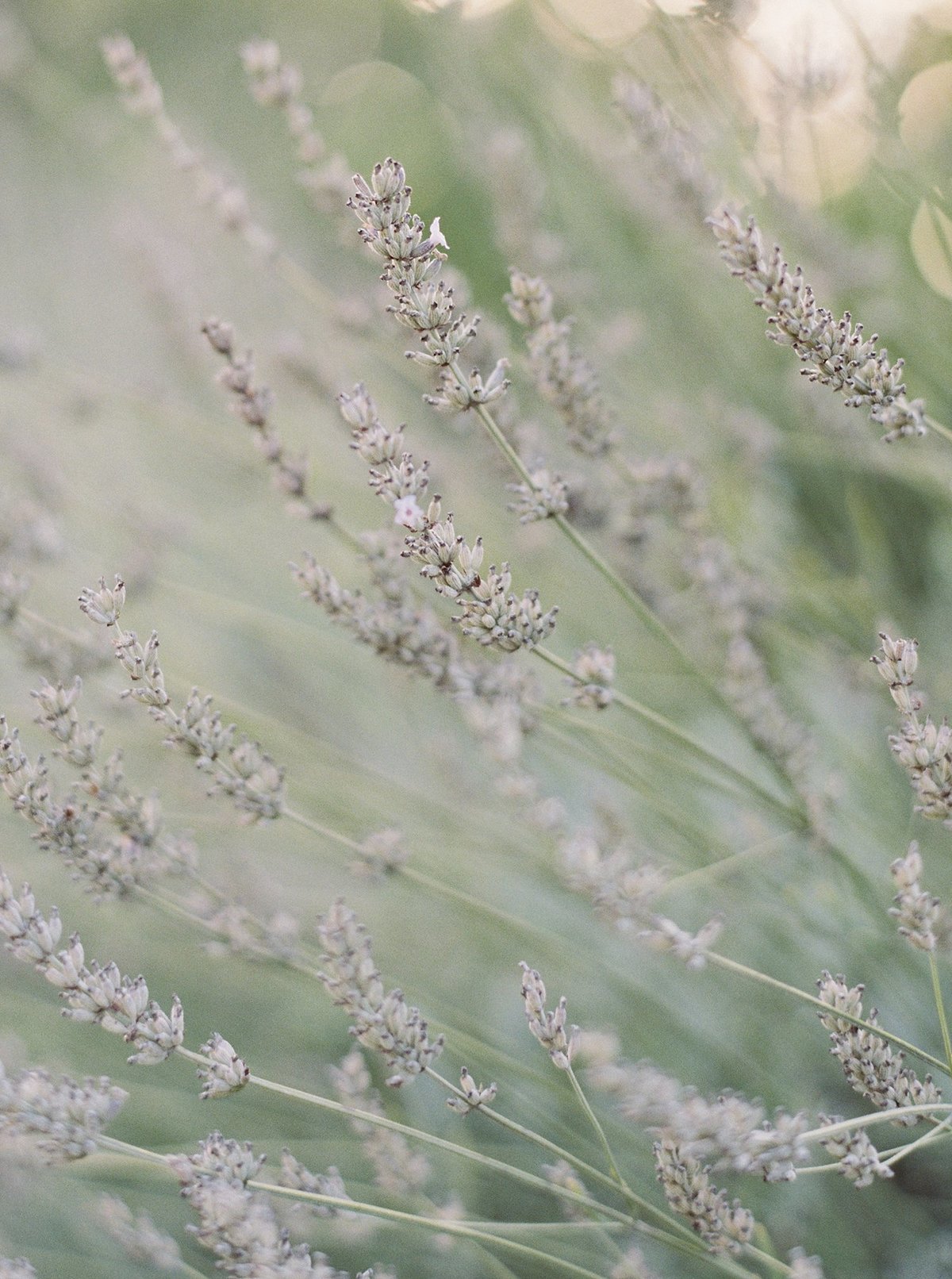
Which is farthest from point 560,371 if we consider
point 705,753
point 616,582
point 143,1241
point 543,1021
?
point 143,1241

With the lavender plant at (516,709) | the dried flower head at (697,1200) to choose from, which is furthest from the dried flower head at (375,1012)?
the dried flower head at (697,1200)

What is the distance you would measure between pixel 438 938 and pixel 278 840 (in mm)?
198

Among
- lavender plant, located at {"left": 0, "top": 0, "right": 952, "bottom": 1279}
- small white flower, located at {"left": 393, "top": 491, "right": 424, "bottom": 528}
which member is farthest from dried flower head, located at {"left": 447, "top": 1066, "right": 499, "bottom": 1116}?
small white flower, located at {"left": 393, "top": 491, "right": 424, "bottom": 528}

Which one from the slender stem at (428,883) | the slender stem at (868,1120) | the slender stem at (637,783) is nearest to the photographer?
the slender stem at (868,1120)

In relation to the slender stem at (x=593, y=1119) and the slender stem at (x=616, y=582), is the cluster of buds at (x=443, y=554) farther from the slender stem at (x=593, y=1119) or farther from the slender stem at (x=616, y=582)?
the slender stem at (x=593, y=1119)

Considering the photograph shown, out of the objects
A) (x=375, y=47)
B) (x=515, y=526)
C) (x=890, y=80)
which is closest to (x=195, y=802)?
(x=515, y=526)

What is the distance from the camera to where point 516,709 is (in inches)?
24.1

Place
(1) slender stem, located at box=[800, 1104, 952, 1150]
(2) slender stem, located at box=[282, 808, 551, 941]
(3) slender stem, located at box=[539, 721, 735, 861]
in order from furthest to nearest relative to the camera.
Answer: (3) slender stem, located at box=[539, 721, 735, 861] → (2) slender stem, located at box=[282, 808, 551, 941] → (1) slender stem, located at box=[800, 1104, 952, 1150]

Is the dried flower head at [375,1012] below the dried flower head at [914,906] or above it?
below

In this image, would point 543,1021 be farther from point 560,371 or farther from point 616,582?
point 560,371

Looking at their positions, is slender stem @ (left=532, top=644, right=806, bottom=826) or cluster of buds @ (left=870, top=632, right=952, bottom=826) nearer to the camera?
cluster of buds @ (left=870, top=632, right=952, bottom=826)

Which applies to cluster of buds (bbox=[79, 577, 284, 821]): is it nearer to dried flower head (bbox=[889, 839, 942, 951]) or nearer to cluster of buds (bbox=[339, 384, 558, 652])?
cluster of buds (bbox=[339, 384, 558, 652])

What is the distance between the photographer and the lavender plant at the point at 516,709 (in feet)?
1.46

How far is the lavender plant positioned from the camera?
44cm
